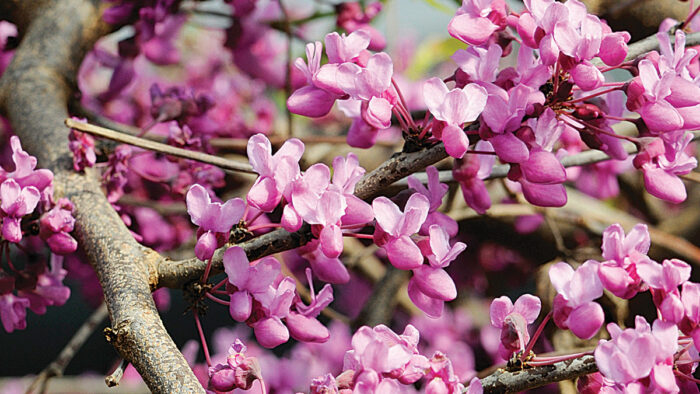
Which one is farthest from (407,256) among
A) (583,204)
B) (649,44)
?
(583,204)

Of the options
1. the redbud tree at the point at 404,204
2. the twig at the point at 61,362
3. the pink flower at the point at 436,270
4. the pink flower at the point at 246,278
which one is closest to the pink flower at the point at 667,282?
the redbud tree at the point at 404,204

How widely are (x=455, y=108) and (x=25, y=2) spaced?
1.72 feet

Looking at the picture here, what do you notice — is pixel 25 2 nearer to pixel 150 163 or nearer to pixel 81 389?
pixel 150 163

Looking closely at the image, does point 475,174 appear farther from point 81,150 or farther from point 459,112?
point 81,150

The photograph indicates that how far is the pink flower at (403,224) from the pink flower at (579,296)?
0.08 m

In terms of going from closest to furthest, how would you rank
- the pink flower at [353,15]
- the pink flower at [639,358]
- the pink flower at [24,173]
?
1. the pink flower at [639,358]
2. the pink flower at [24,173]
3. the pink flower at [353,15]

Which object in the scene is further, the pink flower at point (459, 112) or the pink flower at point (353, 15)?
the pink flower at point (353, 15)

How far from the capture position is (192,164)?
23.2 inches

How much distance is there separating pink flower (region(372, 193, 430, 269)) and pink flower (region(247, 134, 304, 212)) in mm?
52

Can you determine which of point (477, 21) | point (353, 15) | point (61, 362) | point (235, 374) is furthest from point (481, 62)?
point (61, 362)

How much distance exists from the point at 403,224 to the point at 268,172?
0.27ft

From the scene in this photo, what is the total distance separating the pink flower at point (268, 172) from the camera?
0.41 meters

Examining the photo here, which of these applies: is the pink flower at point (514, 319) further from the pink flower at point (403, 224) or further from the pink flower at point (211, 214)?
the pink flower at point (211, 214)

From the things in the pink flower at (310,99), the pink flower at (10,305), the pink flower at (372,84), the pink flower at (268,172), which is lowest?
the pink flower at (10,305)
